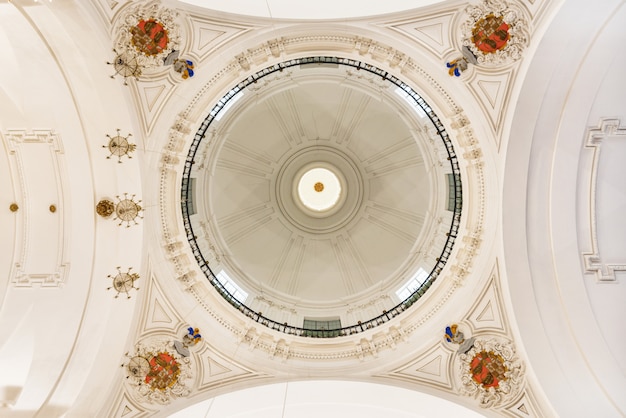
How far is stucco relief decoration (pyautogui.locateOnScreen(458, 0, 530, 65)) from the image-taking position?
788cm

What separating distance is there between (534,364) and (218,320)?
6.49 m

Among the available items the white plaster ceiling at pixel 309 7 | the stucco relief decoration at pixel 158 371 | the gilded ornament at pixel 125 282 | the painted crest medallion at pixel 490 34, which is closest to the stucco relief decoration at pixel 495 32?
the painted crest medallion at pixel 490 34

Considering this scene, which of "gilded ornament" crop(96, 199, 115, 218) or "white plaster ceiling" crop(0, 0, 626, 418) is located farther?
"gilded ornament" crop(96, 199, 115, 218)

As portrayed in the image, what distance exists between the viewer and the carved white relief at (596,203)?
819cm

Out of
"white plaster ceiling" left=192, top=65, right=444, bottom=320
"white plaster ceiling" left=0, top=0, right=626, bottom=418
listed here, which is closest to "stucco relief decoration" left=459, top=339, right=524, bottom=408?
"white plaster ceiling" left=0, top=0, right=626, bottom=418

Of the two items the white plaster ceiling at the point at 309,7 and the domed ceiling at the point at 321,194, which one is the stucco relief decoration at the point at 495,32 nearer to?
the white plaster ceiling at the point at 309,7

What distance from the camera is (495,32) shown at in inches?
318

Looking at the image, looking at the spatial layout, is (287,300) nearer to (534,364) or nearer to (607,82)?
(534,364)

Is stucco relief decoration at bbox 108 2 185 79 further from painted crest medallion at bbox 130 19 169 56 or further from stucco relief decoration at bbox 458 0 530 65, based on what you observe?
stucco relief decoration at bbox 458 0 530 65

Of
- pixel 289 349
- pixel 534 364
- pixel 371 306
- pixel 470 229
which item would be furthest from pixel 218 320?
pixel 534 364

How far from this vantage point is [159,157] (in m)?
8.95

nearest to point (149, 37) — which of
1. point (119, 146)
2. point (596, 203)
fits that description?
point (119, 146)

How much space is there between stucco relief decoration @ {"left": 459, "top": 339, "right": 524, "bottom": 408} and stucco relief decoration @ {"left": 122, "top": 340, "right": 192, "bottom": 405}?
5.75 metres

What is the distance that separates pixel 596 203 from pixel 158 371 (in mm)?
9441
